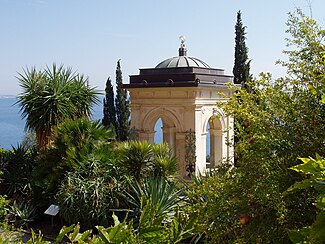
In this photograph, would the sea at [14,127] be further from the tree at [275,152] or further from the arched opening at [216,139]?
the tree at [275,152]

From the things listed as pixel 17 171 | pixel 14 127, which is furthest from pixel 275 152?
pixel 14 127

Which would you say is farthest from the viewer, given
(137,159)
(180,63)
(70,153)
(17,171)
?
(180,63)

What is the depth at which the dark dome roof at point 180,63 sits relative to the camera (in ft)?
51.7

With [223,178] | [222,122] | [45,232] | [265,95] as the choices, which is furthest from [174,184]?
[222,122]

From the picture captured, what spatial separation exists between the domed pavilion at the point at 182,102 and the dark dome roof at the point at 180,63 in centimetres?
4

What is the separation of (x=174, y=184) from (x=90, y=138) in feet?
8.16

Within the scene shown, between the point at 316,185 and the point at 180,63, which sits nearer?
the point at 316,185

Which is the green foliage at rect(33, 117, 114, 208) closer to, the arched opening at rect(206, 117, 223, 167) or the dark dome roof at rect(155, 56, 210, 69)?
the dark dome roof at rect(155, 56, 210, 69)

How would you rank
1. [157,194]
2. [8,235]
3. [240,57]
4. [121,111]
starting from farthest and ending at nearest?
[121,111] → [240,57] → [157,194] → [8,235]

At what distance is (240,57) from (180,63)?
7.11m

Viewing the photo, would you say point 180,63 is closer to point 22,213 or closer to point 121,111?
point 22,213

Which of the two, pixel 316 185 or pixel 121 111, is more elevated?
pixel 121 111

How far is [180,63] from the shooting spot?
51.8 feet

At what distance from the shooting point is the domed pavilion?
14047mm
